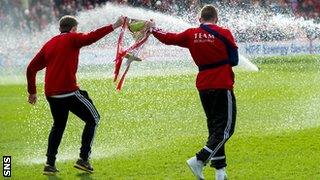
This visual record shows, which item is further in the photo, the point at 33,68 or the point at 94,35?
the point at 33,68

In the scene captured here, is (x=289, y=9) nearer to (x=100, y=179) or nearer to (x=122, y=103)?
(x=122, y=103)

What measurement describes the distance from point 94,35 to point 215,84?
5.40 ft

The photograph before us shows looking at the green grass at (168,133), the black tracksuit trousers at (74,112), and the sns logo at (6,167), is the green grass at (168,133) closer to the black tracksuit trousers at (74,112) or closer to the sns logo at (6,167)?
the sns logo at (6,167)

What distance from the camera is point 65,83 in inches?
375

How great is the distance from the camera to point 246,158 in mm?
10211

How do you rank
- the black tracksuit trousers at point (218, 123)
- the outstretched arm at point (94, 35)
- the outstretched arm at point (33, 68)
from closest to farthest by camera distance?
the black tracksuit trousers at point (218, 123)
the outstretched arm at point (94, 35)
the outstretched arm at point (33, 68)

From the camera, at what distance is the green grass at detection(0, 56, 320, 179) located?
966 centimetres

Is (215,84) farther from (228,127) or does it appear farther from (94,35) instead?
(94,35)

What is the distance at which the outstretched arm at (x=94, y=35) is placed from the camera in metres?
9.24

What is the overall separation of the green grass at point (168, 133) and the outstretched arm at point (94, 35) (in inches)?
65.4

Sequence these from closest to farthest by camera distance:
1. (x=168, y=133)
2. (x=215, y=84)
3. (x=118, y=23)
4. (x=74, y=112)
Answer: (x=215, y=84) < (x=118, y=23) < (x=74, y=112) < (x=168, y=133)

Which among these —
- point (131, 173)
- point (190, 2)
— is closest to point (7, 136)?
point (131, 173)

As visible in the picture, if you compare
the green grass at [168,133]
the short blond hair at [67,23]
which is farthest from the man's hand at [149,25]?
the green grass at [168,133]

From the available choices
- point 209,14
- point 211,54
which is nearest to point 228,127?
point 211,54
